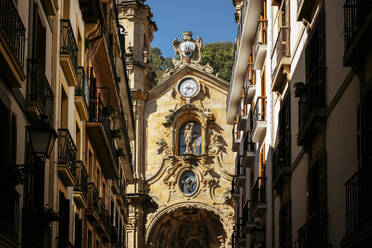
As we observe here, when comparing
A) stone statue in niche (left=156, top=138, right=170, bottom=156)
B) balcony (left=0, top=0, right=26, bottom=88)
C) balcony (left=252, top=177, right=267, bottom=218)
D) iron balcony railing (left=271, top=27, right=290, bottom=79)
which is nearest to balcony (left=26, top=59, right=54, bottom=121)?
balcony (left=0, top=0, right=26, bottom=88)

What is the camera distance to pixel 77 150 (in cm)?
2508

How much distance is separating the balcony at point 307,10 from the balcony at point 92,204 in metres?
10.2

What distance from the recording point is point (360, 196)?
13406 mm

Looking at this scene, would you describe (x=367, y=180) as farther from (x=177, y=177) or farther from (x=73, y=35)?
(x=177, y=177)

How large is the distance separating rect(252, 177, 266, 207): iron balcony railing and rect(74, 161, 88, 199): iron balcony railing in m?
5.78

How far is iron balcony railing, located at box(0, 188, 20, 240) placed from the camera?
14.3 meters

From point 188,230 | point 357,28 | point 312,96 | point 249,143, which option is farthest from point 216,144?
point 357,28

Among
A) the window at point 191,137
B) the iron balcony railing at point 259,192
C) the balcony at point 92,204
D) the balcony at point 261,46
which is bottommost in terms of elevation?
the balcony at point 92,204

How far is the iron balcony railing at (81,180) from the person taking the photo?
79.3ft

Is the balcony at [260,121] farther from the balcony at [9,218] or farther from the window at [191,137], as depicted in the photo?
the window at [191,137]

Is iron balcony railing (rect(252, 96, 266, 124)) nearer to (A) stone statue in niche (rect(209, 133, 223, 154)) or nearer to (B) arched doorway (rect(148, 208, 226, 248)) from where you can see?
(B) arched doorway (rect(148, 208, 226, 248))

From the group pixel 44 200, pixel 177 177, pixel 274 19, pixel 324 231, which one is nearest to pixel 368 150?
pixel 324 231

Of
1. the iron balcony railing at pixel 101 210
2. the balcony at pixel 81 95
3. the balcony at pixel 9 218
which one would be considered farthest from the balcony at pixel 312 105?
the iron balcony railing at pixel 101 210

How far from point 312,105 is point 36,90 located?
584cm
